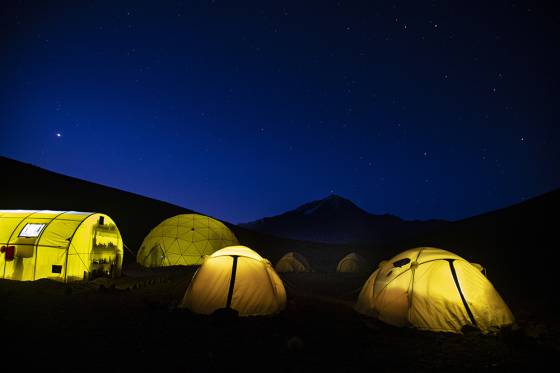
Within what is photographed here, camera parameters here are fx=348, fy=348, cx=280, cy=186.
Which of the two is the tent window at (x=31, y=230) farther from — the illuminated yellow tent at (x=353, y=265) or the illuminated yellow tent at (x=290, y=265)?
the illuminated yellow tent at (x=353, y=265)

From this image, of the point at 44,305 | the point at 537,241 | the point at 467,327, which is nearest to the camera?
the point at 467,327

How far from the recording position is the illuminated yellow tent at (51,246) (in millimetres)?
15969

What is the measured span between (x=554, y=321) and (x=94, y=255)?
19.9m

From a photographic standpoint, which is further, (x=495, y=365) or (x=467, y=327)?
(x=467, y=327)

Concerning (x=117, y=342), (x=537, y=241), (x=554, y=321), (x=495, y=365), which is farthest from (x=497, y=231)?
(x=117, y=342)

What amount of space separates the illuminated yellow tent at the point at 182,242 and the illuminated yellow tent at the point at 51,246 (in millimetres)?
5620

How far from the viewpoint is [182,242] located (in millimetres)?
24625

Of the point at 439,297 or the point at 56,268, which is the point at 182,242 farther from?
the point at 439,297

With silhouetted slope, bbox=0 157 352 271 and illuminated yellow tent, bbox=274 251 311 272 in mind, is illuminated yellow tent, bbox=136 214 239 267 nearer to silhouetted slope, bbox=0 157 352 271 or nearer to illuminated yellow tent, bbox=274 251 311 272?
illuminated yellow tent, bbox=274 251 311 272

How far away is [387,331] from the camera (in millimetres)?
9109

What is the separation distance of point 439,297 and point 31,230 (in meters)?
17.8

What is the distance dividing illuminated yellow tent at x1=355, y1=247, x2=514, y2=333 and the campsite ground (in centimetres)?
38

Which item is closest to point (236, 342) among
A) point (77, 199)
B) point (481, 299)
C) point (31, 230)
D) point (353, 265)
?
point (481, 299)

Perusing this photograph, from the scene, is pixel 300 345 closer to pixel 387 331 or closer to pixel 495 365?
pixel 387 331
